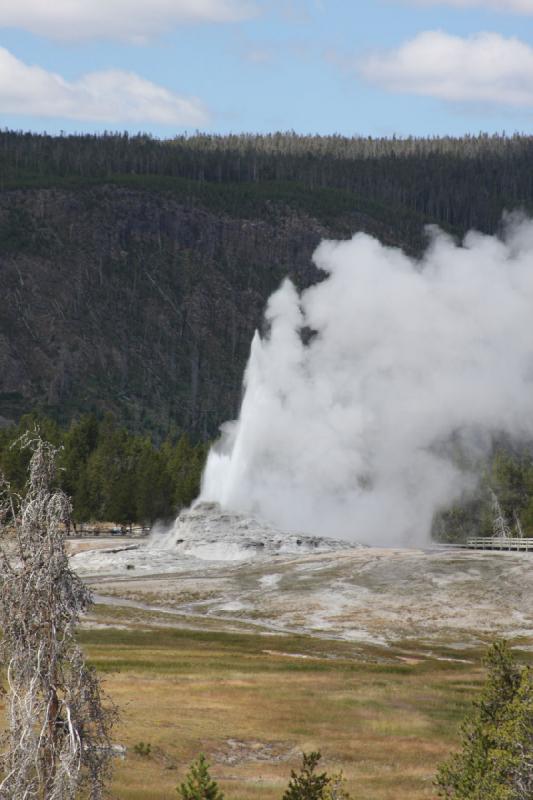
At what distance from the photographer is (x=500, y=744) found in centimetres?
2569

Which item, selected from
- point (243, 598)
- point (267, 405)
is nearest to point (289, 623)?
point (243, 598)

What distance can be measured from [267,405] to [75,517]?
23802 millimetres

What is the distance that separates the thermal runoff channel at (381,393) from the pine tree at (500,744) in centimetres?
8700

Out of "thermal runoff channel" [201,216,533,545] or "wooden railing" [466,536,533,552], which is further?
"thermal runoff channel" [201,216,533,545]

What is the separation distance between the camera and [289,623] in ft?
271

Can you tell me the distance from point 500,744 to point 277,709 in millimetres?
27639

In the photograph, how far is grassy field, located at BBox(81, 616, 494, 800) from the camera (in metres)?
42.3

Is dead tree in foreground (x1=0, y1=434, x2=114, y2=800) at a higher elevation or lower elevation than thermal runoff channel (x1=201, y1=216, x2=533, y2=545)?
lower

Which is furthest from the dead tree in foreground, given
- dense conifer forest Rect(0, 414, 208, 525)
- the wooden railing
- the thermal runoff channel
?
dense conifer forest Rect(0, 414, 208, 525)

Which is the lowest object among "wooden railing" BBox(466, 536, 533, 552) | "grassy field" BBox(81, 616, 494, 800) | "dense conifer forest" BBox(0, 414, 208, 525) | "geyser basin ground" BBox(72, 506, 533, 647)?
"grassy field" BBox(81, 616, 494, 800)

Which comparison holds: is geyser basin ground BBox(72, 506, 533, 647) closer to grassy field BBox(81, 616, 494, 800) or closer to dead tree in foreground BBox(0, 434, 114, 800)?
grassy field BBox(81, 616, 494, 800)

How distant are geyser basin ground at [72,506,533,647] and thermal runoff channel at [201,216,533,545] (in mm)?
12756

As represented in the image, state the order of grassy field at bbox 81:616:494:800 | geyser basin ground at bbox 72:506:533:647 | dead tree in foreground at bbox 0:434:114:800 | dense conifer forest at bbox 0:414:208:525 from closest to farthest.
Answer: dead tree in foreground at bbox 0:434:114:800 → grassy field at bbox 81:616:494:800 → geyser basin ground at bbox 72:506:533:647 → dense conifer forest at bbox 0:414:208:525

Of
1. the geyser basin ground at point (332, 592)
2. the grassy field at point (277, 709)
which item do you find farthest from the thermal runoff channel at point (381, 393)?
the grassy field at point (277, 709)
